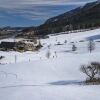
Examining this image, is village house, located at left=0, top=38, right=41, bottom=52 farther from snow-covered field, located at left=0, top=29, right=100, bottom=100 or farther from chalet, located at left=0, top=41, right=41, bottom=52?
snow-covered field, located at left=0, top=29, right=100, bottom=100

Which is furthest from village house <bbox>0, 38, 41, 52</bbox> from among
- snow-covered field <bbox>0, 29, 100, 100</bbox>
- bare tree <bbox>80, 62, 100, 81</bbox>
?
bare tree <bbox>80, 62, 100, 81</bbox>

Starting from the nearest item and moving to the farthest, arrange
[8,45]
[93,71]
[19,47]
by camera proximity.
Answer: [93,71] → [19,47] → [8,45]

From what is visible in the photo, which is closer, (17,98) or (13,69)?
(17,98)

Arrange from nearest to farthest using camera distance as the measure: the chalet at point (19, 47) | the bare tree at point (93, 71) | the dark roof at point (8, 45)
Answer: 1. the bare tree at point (93, 71)
2. the chalet at point (19, 47)
3. the dark roof at point (8, 45)

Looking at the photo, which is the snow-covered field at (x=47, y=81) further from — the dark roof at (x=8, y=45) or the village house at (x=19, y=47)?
the dark roof at (x=8, y=45)

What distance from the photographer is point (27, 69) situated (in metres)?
60.8

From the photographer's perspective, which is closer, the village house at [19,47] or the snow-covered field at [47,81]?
the snow-covered field at [47,81]

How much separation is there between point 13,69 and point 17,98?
96.9 feet

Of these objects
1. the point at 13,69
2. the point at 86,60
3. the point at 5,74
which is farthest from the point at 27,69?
the point at 86,60

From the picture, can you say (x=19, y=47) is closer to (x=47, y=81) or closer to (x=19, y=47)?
(x=19, y=47)

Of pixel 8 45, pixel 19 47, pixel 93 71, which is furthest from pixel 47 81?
pixel 8 45

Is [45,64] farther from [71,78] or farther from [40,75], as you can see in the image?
[71,78]

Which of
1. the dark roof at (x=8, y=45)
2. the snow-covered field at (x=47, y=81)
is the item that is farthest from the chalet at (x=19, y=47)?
the snow-covered field at (x=47, y=81)

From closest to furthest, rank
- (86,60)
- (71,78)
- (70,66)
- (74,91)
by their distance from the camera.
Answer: (74,91)
(71,78)
(70,66)
(86,60)
